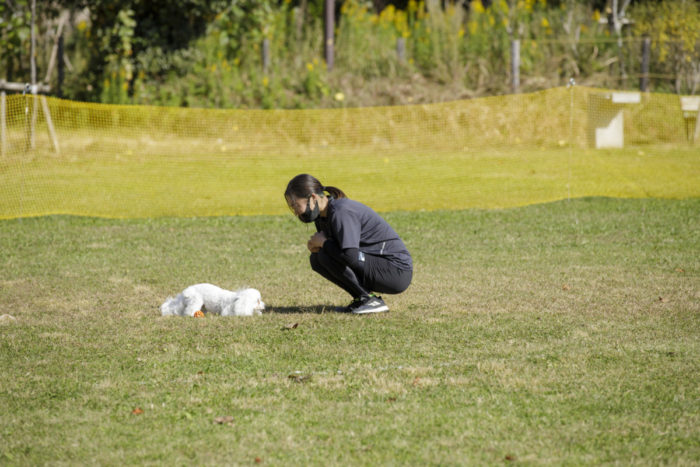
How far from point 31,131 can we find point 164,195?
2.66 meters

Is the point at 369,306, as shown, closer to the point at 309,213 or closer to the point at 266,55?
A: the point at 309,213

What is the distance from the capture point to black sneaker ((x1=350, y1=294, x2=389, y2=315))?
20.5 feet

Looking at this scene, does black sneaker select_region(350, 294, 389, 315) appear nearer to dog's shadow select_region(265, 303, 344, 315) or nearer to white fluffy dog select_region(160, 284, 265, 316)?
dog's shadow select_region(265, 303, 344, 315)

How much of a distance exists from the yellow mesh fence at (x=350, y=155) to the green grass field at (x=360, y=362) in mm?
3271

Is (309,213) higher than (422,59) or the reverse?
the reverse

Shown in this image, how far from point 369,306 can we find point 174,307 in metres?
1.56

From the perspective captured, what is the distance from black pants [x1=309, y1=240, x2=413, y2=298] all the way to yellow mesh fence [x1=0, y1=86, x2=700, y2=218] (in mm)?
5818

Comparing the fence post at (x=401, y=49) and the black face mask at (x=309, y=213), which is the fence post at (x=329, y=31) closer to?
the fence post at (x=401, y=49)

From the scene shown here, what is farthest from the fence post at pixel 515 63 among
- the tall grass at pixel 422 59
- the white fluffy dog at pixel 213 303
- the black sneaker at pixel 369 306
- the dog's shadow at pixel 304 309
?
the white fluffy dog at pixel 213 303

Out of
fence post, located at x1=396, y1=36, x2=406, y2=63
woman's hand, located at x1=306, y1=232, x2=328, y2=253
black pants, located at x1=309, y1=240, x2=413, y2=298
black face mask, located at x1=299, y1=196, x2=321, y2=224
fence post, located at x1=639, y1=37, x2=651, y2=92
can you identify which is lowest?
black pants, located at x1=309, y1=240, x2=413, y2=298

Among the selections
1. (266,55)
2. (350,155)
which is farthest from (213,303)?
(266,55)

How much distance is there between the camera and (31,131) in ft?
43.4

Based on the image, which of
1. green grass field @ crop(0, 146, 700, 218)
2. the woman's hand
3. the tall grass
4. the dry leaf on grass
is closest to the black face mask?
the woman's hand

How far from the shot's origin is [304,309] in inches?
258
